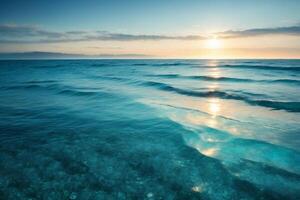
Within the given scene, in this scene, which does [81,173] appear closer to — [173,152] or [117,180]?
[117,180]

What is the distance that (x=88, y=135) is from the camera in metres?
7.71

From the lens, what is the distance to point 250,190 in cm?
469

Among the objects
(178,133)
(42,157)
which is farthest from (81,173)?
(178,133)

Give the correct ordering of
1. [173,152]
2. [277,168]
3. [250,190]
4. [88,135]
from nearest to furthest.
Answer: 1. [250,190]
2. [277,168]
3. [173,152]
4. [88,135]

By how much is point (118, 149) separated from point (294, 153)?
4.98 metres

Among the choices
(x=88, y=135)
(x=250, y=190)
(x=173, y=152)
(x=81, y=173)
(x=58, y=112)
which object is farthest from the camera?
(x=58, y=112)

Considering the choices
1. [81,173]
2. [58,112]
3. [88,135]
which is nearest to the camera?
[81,173]

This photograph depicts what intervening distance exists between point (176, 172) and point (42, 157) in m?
3.43

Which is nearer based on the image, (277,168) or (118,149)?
(277,168)

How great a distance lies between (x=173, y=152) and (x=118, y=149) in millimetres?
1554

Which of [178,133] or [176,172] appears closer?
[176,172]

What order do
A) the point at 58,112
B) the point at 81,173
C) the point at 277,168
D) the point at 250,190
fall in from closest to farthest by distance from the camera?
the point at 250,190 → the point at 81,173 → the point at 277,168 → the point at 58,112

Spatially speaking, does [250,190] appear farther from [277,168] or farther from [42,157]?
[42,157]

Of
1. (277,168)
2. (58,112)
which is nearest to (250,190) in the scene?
(277,168)
